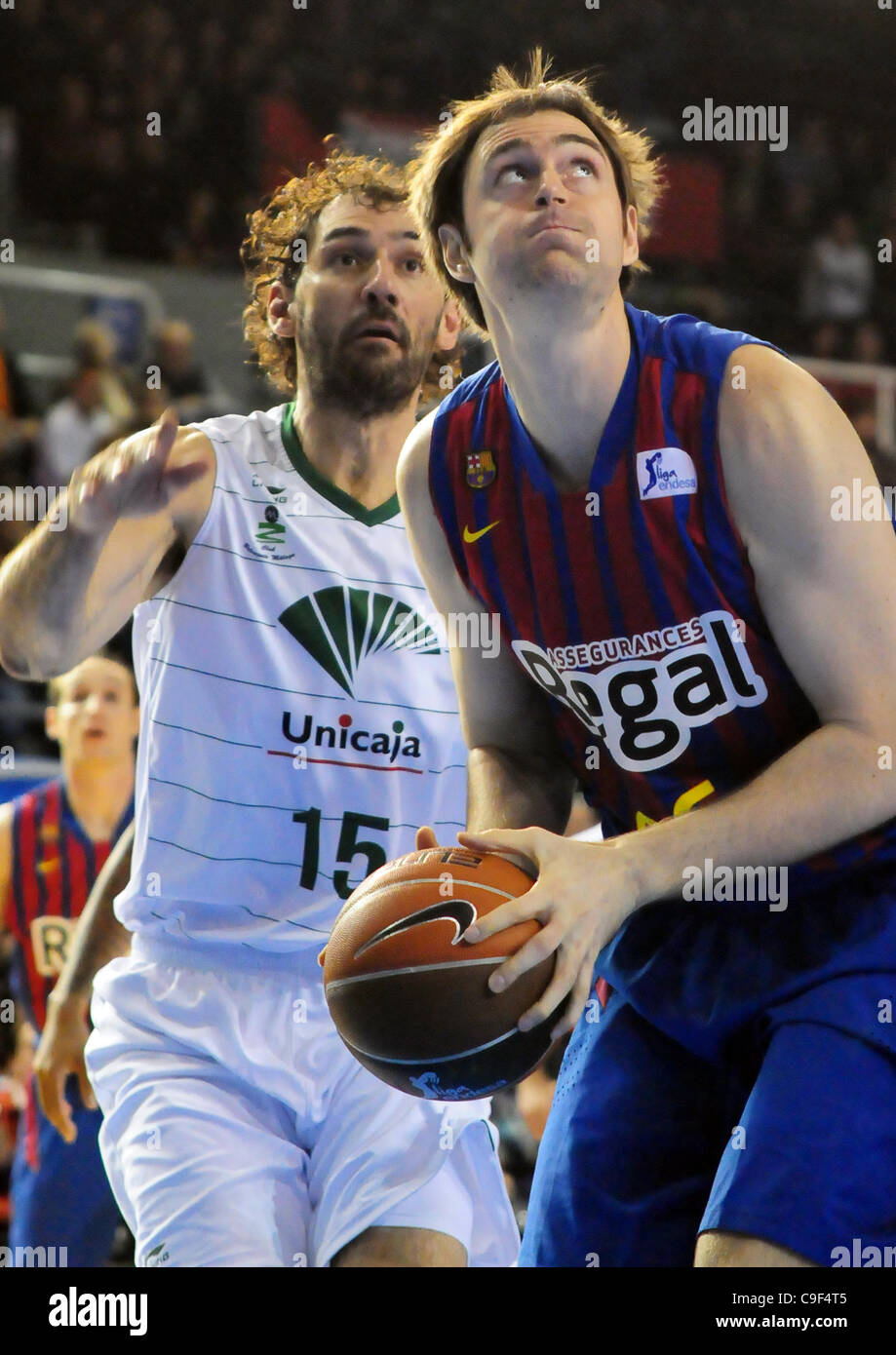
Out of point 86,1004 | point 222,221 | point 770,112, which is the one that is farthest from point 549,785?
point 770,112

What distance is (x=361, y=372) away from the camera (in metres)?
3.67

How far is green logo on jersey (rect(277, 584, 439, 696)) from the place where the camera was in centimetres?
348

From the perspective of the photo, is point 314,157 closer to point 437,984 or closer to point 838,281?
point 838,281

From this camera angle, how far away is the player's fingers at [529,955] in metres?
2.30

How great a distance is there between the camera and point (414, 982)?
245cm

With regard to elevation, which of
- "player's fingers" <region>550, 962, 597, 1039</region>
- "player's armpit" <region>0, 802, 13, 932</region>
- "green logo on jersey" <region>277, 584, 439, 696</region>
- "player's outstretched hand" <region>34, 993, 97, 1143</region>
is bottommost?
"player's outstretched hand" <region>34, 993, 97, 1143</region>

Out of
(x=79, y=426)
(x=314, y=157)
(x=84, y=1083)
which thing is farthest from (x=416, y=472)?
(x=314, y=157)

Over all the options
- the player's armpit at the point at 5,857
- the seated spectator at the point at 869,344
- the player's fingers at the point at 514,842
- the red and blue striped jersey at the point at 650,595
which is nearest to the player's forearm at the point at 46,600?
the red and blue striped jersey at the point at 650,595

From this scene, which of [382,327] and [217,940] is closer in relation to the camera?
[217,940]

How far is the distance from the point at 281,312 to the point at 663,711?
1.80m

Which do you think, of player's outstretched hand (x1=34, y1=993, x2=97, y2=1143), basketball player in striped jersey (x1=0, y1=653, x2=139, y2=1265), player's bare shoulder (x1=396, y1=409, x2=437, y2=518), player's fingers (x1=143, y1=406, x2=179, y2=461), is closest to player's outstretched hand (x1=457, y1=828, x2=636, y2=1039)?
player's bare shoulder (x1=396, y1=409, x2=437, y2=518)

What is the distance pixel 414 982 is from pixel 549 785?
0.73 m

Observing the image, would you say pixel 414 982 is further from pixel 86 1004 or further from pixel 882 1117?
pixel 86 1004

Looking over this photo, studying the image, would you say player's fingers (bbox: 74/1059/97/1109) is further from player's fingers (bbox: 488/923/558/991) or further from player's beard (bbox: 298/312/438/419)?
player's fingers (bbox: 488/923/558/991)
